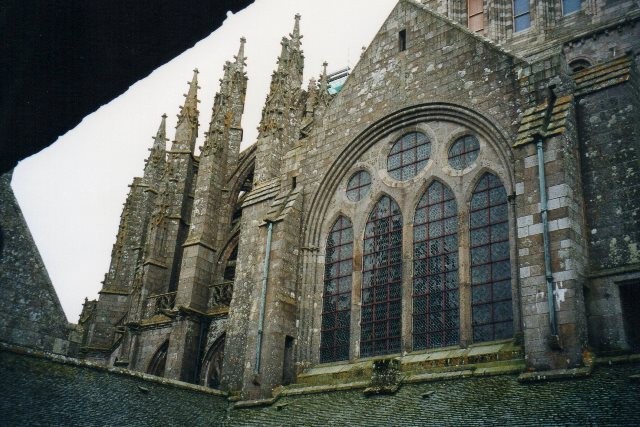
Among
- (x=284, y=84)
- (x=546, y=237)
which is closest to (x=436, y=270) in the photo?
(x=546, y=237)

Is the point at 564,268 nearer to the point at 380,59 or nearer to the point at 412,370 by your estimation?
the point at 412,370

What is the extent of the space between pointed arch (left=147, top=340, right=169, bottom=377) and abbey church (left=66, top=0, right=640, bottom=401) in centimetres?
5

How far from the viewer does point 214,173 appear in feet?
76.0

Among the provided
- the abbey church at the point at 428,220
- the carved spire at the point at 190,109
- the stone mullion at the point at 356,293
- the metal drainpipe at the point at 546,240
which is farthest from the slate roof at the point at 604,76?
the carved spire at the point at 190,109

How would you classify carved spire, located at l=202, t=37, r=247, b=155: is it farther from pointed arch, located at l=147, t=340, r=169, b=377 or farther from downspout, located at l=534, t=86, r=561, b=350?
downspout, located at l=534, t=86, r=561, b=350

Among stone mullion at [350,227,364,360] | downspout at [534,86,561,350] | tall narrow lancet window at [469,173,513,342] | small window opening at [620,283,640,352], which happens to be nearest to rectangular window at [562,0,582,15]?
downspout at [534,86,561,350]

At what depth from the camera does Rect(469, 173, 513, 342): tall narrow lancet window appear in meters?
13.7

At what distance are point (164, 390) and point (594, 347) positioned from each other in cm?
977

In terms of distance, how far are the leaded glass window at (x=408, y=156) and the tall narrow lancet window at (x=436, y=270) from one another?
0.78 m

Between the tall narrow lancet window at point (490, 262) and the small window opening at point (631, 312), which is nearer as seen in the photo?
the small window opening at point (631, 312)

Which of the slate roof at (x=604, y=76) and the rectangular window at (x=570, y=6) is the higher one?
the rectangular window at (x=570, y=6)

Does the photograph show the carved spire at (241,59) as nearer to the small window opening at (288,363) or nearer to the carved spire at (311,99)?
the carved spire at (311,99)

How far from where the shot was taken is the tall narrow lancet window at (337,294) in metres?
16.2

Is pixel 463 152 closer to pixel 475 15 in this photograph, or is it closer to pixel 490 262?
pixel 490 262
